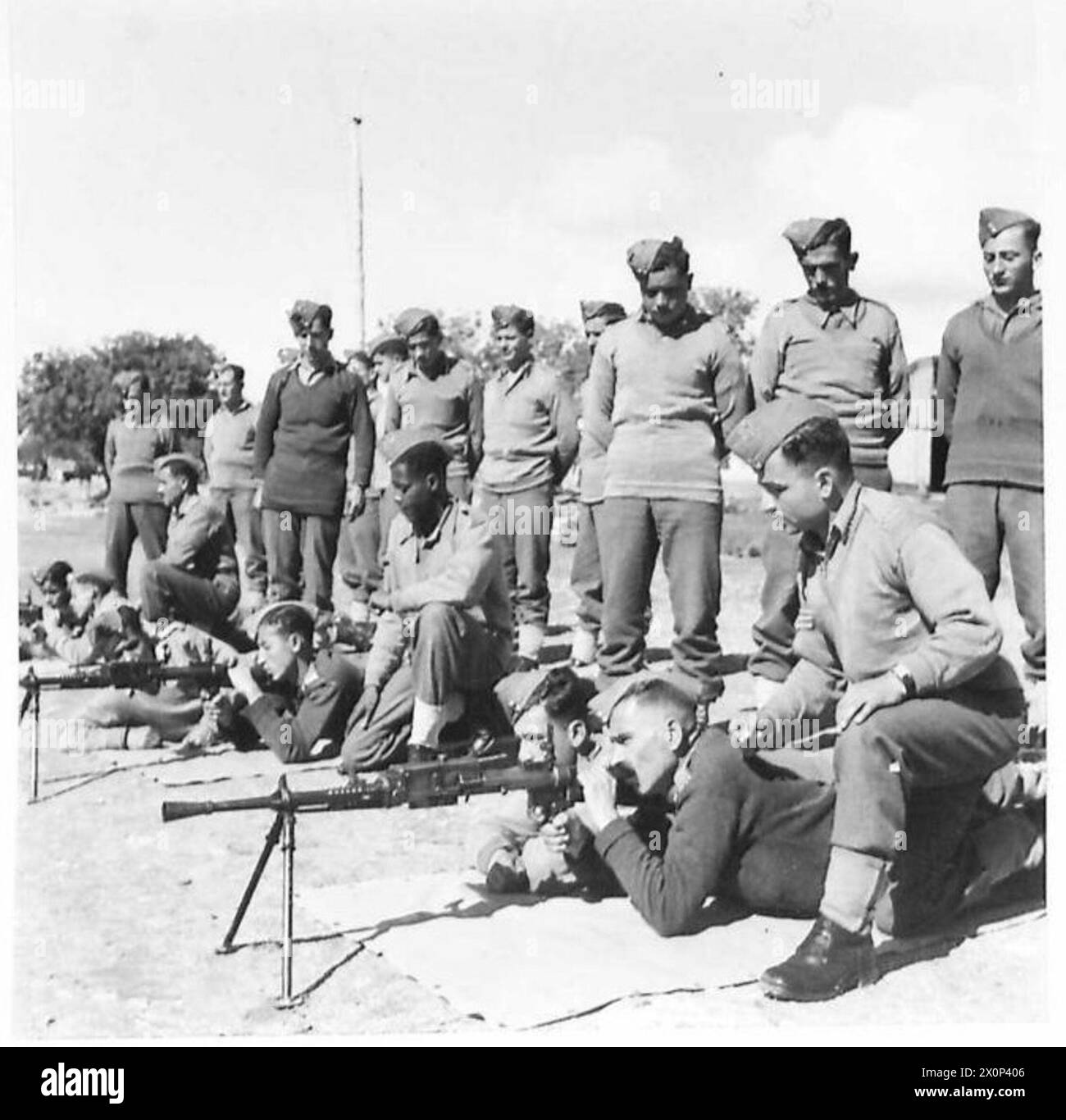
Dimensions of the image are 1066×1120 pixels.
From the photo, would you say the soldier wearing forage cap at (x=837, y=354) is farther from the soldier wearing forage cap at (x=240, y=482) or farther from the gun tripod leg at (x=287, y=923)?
the soldier wearing forage cap at (x=240, y=482)

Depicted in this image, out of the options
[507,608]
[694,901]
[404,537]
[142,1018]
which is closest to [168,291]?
[404,537]

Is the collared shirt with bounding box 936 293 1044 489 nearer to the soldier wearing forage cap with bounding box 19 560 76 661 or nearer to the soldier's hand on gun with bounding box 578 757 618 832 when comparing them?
the soldier's hand on gun with bounding box 578 757 618 832

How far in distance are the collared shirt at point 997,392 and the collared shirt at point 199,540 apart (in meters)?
3.24

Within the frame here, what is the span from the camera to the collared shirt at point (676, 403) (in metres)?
6.05

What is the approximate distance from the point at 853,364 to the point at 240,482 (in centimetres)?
310

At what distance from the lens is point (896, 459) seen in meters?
6.73

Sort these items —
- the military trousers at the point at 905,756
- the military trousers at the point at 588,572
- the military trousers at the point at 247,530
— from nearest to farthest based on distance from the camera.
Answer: the military trousers at the point at 905,756
the military trousers at the point at 588,572
the military trousers at the point at 247,530

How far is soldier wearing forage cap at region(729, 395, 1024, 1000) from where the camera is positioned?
4.45 meters

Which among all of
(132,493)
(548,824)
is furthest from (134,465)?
(548,824)

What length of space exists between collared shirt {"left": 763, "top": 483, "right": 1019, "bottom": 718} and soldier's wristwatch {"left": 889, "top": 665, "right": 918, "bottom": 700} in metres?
0.01

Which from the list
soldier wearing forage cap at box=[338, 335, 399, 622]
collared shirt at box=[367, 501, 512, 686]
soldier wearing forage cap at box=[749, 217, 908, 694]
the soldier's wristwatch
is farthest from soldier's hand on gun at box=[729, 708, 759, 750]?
soldier wearing forage cap at box=[338, 335, 399, 622]

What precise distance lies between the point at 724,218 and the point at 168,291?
2103mm

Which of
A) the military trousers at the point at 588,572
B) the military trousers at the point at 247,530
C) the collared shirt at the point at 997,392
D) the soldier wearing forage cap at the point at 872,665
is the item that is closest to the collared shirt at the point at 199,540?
the military trousers at the point at 247,530
